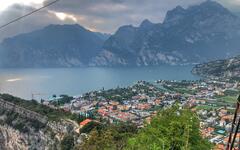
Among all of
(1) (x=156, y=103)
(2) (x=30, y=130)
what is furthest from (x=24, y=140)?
(1) (x=156, y=103)

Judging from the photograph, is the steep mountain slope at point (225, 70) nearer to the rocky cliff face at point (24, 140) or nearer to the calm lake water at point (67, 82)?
the calm lake water at point (67, 82)

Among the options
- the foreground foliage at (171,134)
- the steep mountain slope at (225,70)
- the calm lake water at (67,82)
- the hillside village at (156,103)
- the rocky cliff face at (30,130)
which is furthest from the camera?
the steep mountain slope at (225,70)

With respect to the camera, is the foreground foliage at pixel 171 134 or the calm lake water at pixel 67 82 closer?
the foreground foliage at pixel 171 134

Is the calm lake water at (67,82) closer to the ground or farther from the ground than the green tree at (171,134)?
closer to the ground

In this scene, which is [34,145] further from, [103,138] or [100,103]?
[100,103]

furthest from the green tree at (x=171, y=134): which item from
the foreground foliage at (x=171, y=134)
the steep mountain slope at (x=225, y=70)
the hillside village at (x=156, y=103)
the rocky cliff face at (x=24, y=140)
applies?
the steep mountain slope at (x=225, y=70)

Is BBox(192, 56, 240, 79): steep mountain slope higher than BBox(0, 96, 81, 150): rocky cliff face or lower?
higher

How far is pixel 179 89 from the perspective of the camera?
76.5 meters

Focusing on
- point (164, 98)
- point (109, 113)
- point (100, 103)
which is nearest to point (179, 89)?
point (164, 98)

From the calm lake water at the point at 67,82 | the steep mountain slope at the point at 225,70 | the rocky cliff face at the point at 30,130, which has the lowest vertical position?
the calm lake water at the point at 67,82

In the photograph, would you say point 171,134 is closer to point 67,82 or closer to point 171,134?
point 171,134

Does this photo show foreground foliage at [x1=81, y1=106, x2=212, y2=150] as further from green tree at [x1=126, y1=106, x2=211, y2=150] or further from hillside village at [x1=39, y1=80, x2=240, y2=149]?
hillside village at [x1=39, y1=80, x2=240, y2=149]

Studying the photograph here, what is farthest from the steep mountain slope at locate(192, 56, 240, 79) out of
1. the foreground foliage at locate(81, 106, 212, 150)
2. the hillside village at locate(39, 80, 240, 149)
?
the foreground foliage at locate(81, 106, 212, 150)

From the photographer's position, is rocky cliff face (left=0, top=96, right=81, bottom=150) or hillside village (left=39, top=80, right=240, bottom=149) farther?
hillside village (left=39, top=80, right=240, bottom=149)
